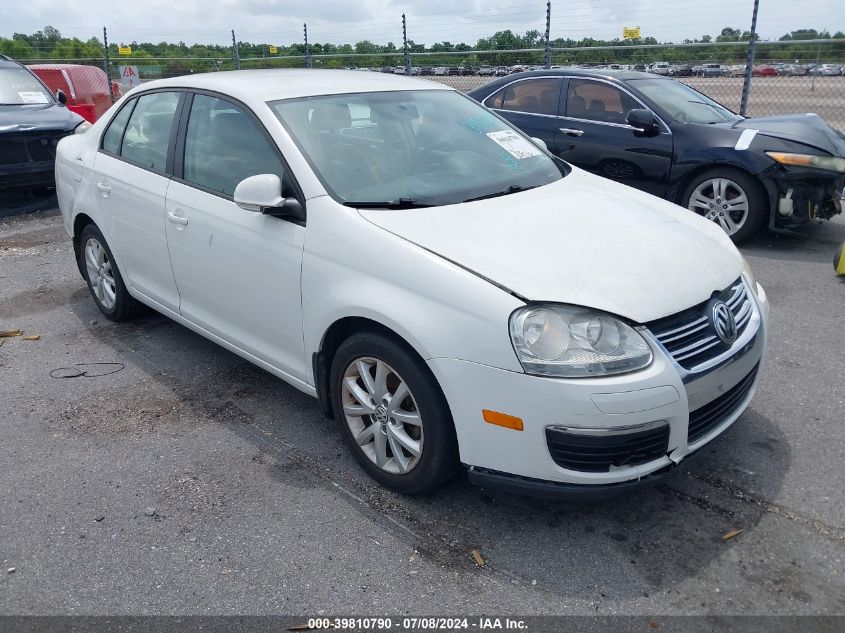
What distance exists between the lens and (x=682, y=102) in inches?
286

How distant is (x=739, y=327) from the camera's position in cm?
298

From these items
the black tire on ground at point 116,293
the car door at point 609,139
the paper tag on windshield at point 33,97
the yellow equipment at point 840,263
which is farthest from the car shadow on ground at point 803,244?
the paper tag on windshield at point 33,97

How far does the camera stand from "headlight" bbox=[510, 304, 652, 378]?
252cm

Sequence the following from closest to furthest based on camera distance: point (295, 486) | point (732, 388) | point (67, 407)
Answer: point (732, 388) → point (295, 486) → point (67, 407)

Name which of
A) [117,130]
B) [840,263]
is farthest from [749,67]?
[117,130]

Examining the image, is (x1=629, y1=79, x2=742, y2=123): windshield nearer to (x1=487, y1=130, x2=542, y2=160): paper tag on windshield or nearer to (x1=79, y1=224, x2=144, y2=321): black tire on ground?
(x1=487, y1=130, x2=542, y2=160): paper tag on windshield

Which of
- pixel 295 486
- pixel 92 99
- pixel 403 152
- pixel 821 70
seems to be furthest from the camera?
pixel 92 99

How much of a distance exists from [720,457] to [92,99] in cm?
1443

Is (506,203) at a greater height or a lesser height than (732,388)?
greater

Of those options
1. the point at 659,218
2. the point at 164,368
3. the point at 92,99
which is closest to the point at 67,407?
the point at 164,368

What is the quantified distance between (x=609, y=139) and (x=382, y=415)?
5053mm

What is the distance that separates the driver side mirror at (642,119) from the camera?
672 cm

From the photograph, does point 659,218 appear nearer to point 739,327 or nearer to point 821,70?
point 739,327

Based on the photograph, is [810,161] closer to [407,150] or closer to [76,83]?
[407,150]
